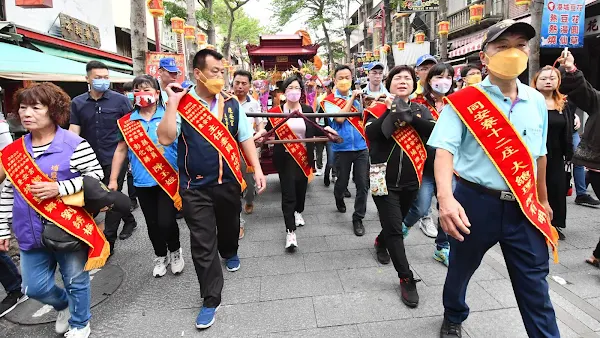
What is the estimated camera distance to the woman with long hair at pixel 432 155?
3.40 metres

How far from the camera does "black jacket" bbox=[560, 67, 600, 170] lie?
3.31 m

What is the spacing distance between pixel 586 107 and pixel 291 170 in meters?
2.88

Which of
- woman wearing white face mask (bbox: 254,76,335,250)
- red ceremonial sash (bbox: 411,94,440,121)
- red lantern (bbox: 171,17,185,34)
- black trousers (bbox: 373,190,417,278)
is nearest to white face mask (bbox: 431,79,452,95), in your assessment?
red ceremonial sash (bbox: 411,94,440,121)

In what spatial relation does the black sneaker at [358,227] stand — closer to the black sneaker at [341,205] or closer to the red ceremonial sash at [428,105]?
the black sneaker at [341,205]

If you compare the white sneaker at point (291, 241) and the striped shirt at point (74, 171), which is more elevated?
the striped shirt at point (74, 171)

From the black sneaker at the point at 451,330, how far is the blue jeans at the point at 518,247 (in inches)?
21.0

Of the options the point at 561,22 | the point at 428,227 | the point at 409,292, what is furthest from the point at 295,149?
the point at 561,22

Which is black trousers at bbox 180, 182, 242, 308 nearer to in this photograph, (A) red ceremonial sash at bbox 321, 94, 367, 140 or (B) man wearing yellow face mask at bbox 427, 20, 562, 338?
(B) man wearing yellow face mask at bbox 427, 20, 562, 338

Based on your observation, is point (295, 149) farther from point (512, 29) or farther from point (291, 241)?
point (512, 29)

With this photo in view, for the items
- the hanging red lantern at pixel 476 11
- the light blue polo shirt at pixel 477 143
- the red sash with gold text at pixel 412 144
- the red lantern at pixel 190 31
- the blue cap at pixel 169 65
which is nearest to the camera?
the light blue polo shirt at pixel 477 143

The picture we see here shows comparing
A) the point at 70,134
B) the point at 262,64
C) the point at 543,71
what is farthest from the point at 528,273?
the point at 262,64

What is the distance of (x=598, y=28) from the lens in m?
10.1

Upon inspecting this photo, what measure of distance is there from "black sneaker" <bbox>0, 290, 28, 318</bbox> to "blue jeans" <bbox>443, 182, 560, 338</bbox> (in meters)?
3.53

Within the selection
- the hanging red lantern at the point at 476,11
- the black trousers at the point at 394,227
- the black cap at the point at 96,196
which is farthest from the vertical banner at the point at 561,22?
the black cap at the point at 96,196
